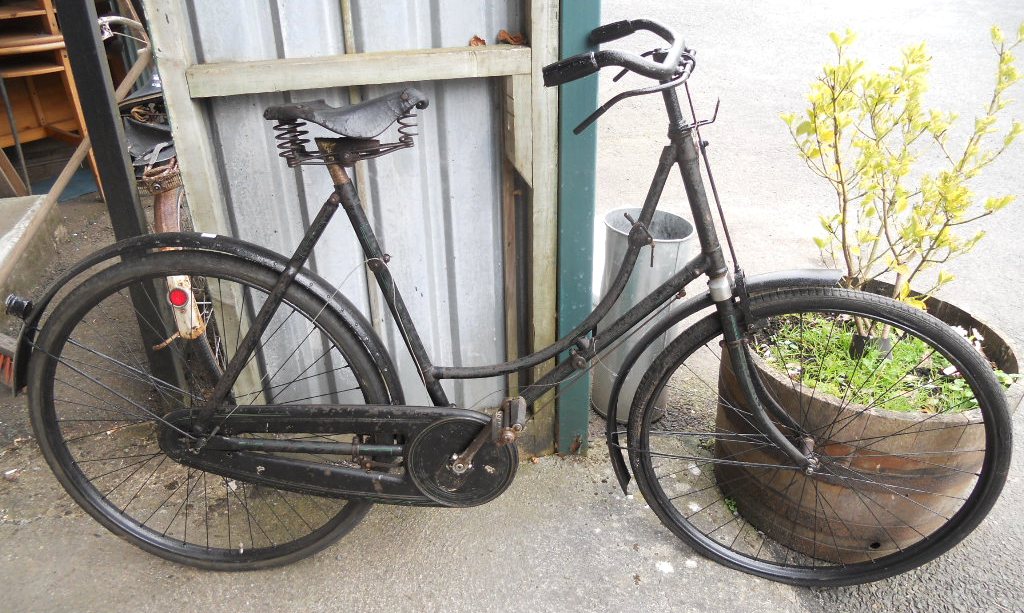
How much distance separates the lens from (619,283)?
2.32 metres

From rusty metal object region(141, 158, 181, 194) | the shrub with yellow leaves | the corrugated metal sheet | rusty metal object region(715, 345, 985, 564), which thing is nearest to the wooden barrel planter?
rusty metal object region(715, 345, 985, 564)

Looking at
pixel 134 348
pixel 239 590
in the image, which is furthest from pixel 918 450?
pixel 134 348

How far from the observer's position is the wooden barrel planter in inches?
90.0

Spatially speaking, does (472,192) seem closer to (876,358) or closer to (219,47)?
(219,47)

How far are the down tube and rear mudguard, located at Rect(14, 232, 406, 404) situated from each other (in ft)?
1.85

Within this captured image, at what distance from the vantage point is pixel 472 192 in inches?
105

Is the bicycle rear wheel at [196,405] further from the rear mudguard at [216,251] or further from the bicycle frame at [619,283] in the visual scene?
the bicycle frame at [619,283]

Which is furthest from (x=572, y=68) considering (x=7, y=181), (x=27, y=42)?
(x=27, y=42)

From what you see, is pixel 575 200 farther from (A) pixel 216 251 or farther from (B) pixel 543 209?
(A) pixel 216 251

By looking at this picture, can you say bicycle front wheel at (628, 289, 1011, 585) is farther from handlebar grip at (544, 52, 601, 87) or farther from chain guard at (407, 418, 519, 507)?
handlebar grip at (544, 52, 601, 87)

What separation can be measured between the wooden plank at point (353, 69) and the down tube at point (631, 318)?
86 centimetres

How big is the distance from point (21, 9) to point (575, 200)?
4962mm

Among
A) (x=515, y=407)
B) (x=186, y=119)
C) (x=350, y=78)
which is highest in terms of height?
(x=350, y=78)

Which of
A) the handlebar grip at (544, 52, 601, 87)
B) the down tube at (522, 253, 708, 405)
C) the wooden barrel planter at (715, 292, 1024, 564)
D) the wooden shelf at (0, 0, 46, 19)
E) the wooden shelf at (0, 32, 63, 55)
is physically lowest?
the wooden barrel planter at (715, 292, 1024, 564)
